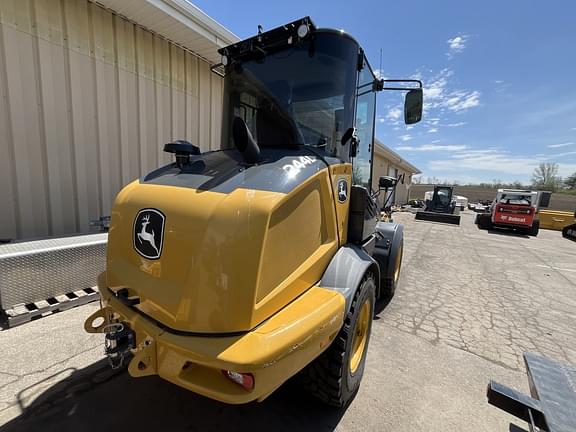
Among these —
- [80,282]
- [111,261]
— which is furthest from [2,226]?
[111,261]

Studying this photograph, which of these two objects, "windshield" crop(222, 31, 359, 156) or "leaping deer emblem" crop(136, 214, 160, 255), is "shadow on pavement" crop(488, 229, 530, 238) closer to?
"windshield" crop(222, 31, 359, 156)

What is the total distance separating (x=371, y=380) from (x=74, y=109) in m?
5.63

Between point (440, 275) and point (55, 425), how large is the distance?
6.13m

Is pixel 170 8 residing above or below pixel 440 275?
above

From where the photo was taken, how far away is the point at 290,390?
7.38 ft

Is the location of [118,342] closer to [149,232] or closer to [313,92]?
[149,232]

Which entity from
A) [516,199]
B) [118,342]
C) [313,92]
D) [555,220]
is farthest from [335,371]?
[555,220]

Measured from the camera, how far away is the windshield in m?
2.14

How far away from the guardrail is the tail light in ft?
9.59

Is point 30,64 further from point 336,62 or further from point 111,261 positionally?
point 336,62

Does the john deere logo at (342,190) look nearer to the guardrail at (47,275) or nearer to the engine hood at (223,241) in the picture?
the engine hood at (223,241)

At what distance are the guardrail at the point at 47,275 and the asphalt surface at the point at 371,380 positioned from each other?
0.61 ft

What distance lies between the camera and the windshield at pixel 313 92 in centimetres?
214

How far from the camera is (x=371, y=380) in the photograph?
8.05ft
